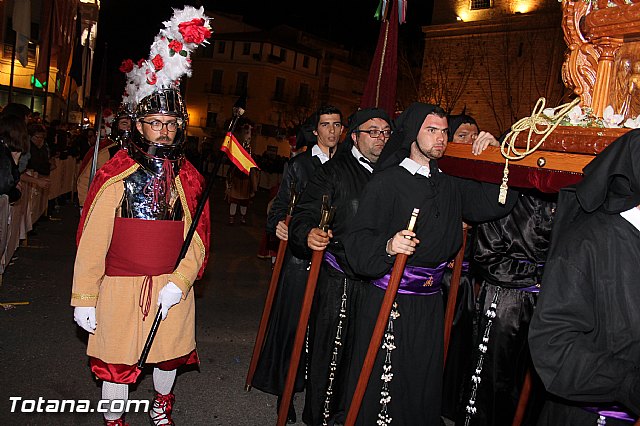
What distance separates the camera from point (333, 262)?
177 inches

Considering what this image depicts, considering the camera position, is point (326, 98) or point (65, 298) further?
point (326, 98)

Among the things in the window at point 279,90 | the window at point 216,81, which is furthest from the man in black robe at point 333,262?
the window at point 216,81

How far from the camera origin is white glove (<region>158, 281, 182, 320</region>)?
12.3ft

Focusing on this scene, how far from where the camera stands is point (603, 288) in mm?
2150

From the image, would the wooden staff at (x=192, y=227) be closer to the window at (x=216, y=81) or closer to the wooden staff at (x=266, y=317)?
the wooden staff at (x=266, y=317)

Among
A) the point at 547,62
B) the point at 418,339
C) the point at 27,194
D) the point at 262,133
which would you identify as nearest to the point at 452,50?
the point at 547,62

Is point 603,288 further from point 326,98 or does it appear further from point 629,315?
point 326,98

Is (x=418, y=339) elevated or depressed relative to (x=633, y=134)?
depressed

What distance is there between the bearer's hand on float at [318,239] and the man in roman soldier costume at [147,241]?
79 centimetres

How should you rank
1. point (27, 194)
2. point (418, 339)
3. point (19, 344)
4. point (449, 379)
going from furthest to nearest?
point (27, 194)
point (19, 344)
point (449, 379)
point (418, 339)

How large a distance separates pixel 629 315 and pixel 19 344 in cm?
545

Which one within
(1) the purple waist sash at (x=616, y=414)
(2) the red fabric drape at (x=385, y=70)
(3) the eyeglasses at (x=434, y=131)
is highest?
(2) the red fabric drape at (x=385, y=70)

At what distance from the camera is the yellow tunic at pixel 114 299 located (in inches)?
141
